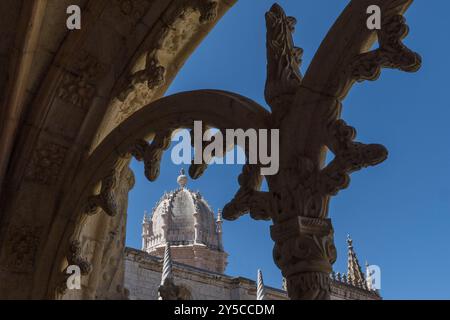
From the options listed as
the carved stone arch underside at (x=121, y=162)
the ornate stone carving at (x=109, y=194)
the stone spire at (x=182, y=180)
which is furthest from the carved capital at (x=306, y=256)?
the stone spire at (x=182, y=180)

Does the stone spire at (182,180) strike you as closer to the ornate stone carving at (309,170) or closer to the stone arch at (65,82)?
the stone arch at (65,82)

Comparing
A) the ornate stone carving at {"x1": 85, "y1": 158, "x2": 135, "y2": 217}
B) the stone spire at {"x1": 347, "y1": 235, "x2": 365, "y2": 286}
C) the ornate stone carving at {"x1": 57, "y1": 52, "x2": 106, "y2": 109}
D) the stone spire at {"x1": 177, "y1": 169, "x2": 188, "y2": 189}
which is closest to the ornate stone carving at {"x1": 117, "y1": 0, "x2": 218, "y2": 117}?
the ornate stone carving at {"x1": 57, "y1": 52, "x2": 106, "y2": 109}

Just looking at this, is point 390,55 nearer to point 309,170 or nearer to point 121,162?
point 309,170

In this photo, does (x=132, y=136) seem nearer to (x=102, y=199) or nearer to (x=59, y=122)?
(x=102, y=199)

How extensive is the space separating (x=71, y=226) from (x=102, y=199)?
15.8 inches

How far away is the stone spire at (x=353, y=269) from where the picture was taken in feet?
92.6

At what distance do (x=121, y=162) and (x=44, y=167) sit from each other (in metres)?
0.86

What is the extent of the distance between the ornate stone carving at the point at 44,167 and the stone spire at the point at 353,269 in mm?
25069

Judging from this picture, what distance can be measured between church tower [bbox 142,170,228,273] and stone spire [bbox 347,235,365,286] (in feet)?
20.3

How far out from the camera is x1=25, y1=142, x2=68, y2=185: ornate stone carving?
162 inches

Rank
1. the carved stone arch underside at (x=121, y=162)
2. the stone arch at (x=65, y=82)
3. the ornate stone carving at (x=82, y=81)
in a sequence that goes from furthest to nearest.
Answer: the ornate stone carving at (x=82, y=81), the stone arch at (x=65, y=82), the carved stone arch underside at (x=121, y=162)

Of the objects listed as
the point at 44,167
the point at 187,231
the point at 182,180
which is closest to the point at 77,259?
the point at 44,167

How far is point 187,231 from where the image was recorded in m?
29.6

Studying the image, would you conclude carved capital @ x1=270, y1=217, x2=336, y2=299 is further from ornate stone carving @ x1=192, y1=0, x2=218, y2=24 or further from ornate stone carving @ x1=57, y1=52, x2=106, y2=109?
ornate stone carving @ x1=57, y1=52, x2=106, y2=109
